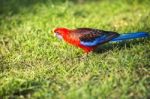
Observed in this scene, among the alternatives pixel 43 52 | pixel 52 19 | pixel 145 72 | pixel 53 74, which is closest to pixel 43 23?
pixel 52 19

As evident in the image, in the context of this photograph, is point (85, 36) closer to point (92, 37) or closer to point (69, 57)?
point (92, 37)

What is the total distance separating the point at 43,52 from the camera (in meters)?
5.77

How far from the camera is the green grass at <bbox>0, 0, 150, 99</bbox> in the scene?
4480mm

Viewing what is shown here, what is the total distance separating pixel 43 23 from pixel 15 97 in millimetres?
2829

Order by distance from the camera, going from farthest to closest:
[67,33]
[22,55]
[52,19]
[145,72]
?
[52,19] → [22,55] → [67,33] → [145,72]

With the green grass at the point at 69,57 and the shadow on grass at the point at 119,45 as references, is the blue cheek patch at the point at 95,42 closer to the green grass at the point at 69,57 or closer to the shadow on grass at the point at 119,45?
the green grass at the point at 69,57

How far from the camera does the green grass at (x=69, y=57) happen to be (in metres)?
4.48

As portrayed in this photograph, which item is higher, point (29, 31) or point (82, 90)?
point (29, 31)

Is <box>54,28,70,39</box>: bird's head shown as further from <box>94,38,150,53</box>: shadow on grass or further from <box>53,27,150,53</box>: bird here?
<box>94,38,150,53</box>: shadow on grass

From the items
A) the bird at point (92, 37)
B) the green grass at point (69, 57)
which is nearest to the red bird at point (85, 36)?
the bird at point (92, 37)

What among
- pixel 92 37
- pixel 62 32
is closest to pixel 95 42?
pixel 92 37

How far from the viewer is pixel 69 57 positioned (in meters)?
5.53

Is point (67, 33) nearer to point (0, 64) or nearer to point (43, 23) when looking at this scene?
point (0, 64)

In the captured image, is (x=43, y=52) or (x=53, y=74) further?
(x=43, y=52)
